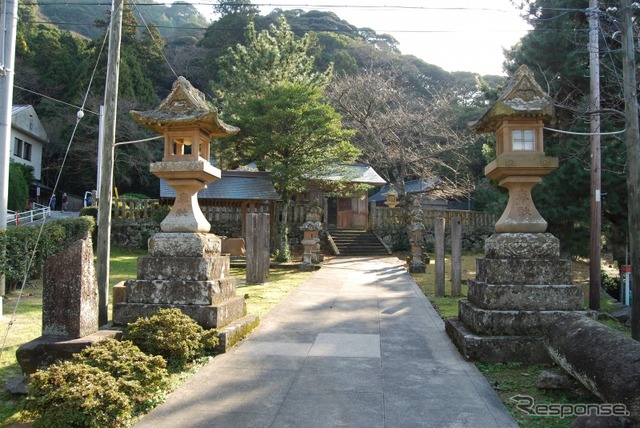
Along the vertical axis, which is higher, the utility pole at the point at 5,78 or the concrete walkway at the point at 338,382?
the utility pole at the point at 5,78

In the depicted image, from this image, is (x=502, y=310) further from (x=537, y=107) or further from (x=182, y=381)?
(x=182, y=381)

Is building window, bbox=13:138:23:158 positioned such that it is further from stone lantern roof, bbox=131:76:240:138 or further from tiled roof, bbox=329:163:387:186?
stone lantern roof, bbox=131:76:240:138

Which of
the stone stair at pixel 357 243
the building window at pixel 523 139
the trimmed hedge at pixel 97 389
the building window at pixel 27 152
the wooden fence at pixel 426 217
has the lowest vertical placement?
the trimmed hedge at pixel 97 389

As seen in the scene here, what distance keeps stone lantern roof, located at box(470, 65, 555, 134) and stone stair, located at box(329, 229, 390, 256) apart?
58.7 feet

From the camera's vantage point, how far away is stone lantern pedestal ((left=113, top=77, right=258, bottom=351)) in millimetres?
6125

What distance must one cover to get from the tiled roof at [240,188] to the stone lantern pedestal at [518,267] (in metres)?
15.3

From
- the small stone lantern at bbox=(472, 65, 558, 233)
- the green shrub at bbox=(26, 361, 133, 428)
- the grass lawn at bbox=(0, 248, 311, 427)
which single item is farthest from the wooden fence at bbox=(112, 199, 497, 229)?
the green shrub at bbox=(26, 361, 133, 428)

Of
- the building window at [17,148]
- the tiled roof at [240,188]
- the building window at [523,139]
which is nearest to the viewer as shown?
the building window at [523,139]

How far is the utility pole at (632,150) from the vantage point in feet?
25.8

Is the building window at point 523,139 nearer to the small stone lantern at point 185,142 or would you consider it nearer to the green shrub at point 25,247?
the small stone lantern at point 185,142

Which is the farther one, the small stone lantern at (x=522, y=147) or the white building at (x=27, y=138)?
the white building at (x=27, y=138)

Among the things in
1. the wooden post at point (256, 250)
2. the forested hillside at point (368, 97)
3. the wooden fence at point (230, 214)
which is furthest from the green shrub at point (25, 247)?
the wooden fence at point (230, 214)

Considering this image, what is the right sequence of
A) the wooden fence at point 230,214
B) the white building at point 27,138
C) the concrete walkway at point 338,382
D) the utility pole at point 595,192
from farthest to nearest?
the white building at point 27,138 < the wooden fence at point 230,214 < the utility pole at point 595,192 < the concrete walkway at point 338,382

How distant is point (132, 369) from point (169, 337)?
2.95ft
